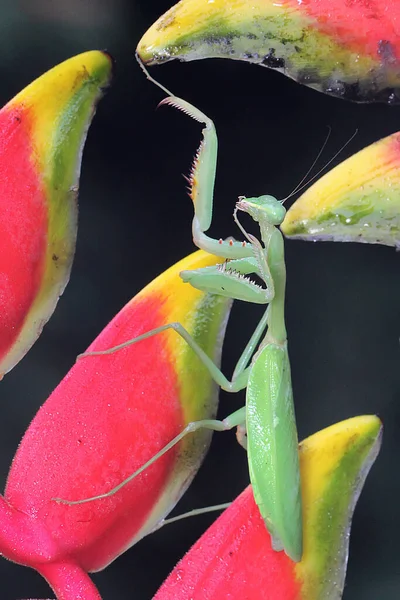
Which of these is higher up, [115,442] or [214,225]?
[214,225]

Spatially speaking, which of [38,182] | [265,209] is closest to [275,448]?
[265,209]

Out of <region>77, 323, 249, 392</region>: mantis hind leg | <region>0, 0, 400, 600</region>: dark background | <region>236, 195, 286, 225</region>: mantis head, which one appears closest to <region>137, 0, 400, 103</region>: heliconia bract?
<region>0, 0, 400, 600</region>: dark background

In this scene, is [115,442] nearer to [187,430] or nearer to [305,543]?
[187,430]

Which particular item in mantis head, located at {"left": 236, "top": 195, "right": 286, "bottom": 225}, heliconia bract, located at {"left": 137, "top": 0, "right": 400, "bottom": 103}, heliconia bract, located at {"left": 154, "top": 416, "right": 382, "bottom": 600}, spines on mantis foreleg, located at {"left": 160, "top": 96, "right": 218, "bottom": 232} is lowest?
heliconia bract, located at {"left": 154, "top": 416, "right": 382, "bottom": 600}

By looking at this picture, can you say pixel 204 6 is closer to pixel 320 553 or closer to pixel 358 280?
pixel 358 280

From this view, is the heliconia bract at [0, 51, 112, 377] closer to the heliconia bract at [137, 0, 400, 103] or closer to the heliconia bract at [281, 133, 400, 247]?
the heliconia bract at [137, 0, 400, 103]

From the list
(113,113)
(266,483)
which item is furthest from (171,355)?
(113,113)
